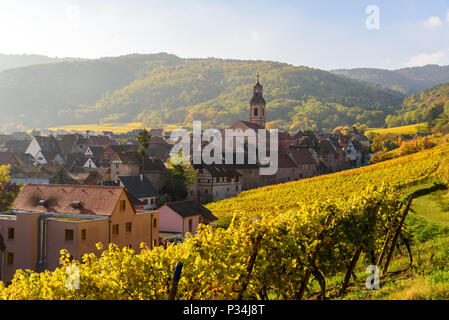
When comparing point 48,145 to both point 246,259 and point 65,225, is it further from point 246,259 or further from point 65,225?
point 246,259

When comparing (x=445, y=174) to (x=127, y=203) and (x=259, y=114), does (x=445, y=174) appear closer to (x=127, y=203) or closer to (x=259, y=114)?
(x=127, y=203)

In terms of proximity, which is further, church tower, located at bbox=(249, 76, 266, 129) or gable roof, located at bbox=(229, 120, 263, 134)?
church tower, located at bbox=(249, 76, 266, 129)

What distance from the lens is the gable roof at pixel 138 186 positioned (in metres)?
69.0

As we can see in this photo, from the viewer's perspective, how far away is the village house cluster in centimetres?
3553

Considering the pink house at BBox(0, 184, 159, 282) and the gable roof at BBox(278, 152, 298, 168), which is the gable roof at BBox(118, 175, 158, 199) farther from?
the gable roof at BBox(278, 152, 298, 168)

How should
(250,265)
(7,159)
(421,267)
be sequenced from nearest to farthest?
(250,265), (421,267), (7,159)

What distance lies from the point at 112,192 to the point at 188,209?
13816 millimetres

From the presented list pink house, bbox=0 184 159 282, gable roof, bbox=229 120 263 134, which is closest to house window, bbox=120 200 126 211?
pink house, bbox=0 184 159 282

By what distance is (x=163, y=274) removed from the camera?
48.6ft

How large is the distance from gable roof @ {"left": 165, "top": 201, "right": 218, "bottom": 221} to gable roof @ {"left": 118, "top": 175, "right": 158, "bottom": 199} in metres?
16.6

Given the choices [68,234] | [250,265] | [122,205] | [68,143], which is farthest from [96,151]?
[250,265]

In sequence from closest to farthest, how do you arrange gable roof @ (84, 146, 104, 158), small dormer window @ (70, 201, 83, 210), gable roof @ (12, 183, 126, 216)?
gable roof @ (12, 183, 126, 216) → small dormer window @ (70, 201, 83, 210) → gable roof @ (84, 146, 104, 158)

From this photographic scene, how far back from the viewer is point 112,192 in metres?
40.4
